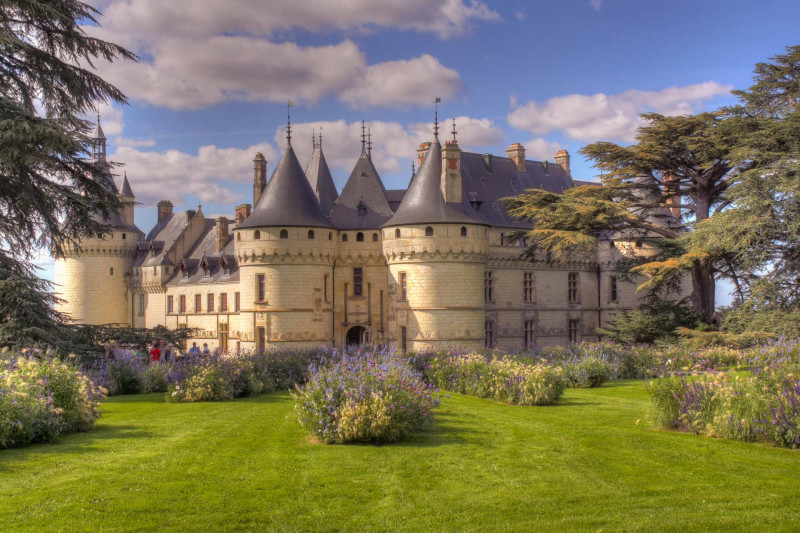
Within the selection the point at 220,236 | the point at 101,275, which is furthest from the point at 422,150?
the point at 101,275

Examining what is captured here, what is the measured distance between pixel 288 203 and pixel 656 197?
16.1 m

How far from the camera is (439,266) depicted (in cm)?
3161

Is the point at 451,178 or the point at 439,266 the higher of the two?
the point at 451,178

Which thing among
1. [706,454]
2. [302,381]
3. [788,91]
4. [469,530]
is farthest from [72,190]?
[788,91]

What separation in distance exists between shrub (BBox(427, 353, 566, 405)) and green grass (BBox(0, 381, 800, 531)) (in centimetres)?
341

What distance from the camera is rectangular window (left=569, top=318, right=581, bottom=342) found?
1596 inches

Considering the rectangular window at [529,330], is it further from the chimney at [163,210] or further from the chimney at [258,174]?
the chimney at [163,210]

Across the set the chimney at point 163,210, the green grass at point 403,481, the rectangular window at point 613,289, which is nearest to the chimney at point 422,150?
the rectangular window at point 613,289

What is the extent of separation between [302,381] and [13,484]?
12.0m

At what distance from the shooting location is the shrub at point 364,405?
458 inches

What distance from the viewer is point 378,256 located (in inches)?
1356

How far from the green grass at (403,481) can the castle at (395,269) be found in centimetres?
1824

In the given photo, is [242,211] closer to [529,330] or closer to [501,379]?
[529,330]

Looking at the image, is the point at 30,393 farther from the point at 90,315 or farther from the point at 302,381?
the point at 90,315
